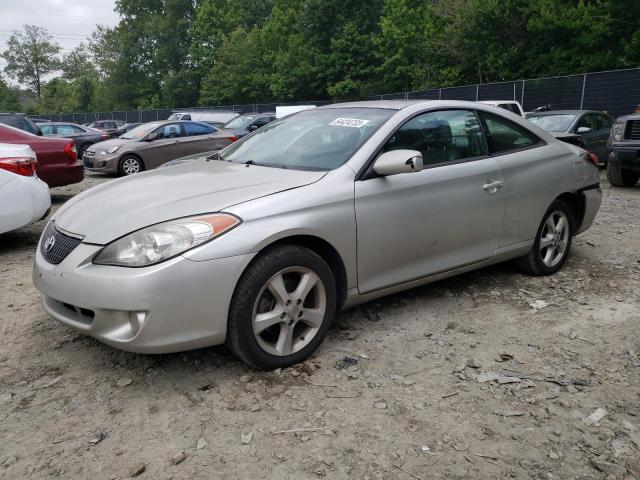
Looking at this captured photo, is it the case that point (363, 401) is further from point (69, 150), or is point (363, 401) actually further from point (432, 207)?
point (69, 150)

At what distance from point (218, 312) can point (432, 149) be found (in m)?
1.93

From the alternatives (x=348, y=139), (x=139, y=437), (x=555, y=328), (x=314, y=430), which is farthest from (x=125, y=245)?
(x=555, y=328)

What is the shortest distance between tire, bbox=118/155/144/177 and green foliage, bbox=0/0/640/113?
22434 millimetres

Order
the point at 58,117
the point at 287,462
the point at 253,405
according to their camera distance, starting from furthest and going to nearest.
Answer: the point at 58,117, the point at 253,405, the point at 287,462

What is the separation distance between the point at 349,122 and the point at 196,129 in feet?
35.2

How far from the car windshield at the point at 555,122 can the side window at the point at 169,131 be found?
8.20 m

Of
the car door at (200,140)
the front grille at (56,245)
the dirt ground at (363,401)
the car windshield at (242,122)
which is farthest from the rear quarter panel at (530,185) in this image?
the car windshield at (242,122)

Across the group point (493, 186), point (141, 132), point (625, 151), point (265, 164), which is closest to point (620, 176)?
point (625, 151)

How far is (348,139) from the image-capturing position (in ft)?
11.7

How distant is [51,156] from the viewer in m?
7.92

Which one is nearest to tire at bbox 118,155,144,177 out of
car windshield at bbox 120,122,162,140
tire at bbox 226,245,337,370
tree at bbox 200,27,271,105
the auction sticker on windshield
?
car windshield at bbox 120,122,162,140

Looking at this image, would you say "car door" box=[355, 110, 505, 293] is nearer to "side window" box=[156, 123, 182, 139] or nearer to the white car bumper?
the white car bumper

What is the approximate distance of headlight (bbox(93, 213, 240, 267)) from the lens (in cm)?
269

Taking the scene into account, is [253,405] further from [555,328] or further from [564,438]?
[555,328]
